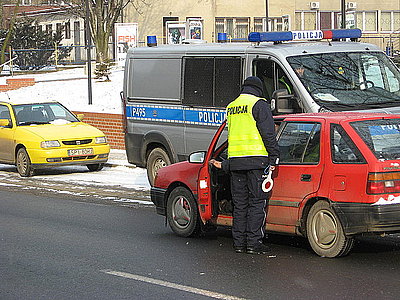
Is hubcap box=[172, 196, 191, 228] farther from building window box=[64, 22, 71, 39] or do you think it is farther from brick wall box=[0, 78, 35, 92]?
building window box=[64, 22, 71, 39]

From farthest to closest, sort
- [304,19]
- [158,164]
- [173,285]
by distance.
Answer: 1. [304,19]
2. [158,164]
3. [173,285]

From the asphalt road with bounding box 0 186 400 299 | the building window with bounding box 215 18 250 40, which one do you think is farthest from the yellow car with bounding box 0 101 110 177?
the building window with bounding box 215 18 250 40

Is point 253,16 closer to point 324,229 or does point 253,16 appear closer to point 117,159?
point 117,159

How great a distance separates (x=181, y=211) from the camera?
34.0 feet

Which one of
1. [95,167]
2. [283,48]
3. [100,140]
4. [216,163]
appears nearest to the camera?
[216,163]

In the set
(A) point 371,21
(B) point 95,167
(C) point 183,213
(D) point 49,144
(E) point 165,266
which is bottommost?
(E) point 165,266

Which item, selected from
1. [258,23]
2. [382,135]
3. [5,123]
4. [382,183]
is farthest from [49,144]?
[258,23]

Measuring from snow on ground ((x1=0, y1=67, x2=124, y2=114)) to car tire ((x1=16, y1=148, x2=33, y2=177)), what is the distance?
11645 millimetres

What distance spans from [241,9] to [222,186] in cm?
4823

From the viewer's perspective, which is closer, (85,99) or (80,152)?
(80,152)

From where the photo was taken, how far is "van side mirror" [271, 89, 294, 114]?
1215 centimetres

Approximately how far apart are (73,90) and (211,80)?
2378cm

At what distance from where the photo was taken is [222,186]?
982cm

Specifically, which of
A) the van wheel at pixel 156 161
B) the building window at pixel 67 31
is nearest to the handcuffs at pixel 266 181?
the van wheel at pixel 156 161
